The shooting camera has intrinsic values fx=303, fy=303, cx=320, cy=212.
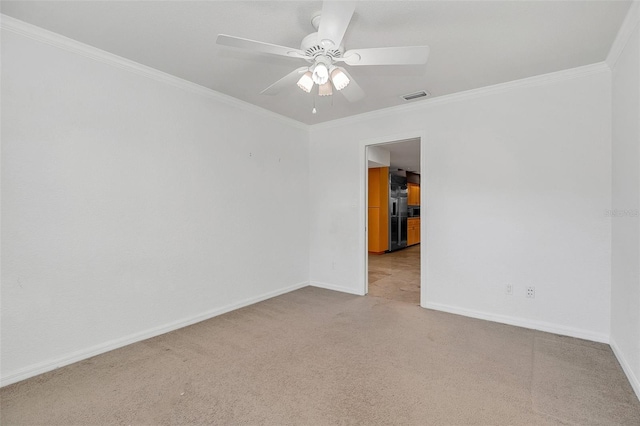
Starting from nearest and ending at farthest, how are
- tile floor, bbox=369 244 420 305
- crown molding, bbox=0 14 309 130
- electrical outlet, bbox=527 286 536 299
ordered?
1. crown molding, bbox=0 14 309 130
2. electrical outlet, bbox=527 286 536 299
3. tile floor, bbox=369 244 420 305

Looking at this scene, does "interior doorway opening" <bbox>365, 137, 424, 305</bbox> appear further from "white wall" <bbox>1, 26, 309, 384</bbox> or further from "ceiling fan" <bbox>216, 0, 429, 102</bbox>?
"ceiling fan" <bbox>216, 0, 429, 102</bbox>

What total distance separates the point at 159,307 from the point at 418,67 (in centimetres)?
330

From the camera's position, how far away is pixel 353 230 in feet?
14.0

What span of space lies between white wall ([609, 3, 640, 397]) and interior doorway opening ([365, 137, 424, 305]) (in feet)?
7.04

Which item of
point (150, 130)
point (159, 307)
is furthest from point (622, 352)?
point (150, 130)

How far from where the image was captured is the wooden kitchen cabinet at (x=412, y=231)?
902 cm

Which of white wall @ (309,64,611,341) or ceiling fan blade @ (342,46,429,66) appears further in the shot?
white wall @ (309,64,611,341)

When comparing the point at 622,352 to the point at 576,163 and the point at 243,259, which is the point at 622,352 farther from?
the point at 243,259

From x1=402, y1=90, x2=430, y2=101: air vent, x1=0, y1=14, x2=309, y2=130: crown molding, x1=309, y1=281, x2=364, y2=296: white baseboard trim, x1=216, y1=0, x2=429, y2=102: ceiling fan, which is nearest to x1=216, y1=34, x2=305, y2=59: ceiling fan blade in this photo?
x1=216, y1=0, x2=429, y2=102: ceiling fan

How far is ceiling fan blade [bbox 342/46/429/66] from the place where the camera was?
178cm

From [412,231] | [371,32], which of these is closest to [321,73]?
[371,32]

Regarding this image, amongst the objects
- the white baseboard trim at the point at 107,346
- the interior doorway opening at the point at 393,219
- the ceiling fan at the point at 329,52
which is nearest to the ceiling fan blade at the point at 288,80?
the ceiling fan at the point at 329,52

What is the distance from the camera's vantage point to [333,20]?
1.60 meters

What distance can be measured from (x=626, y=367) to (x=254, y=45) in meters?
3.34
